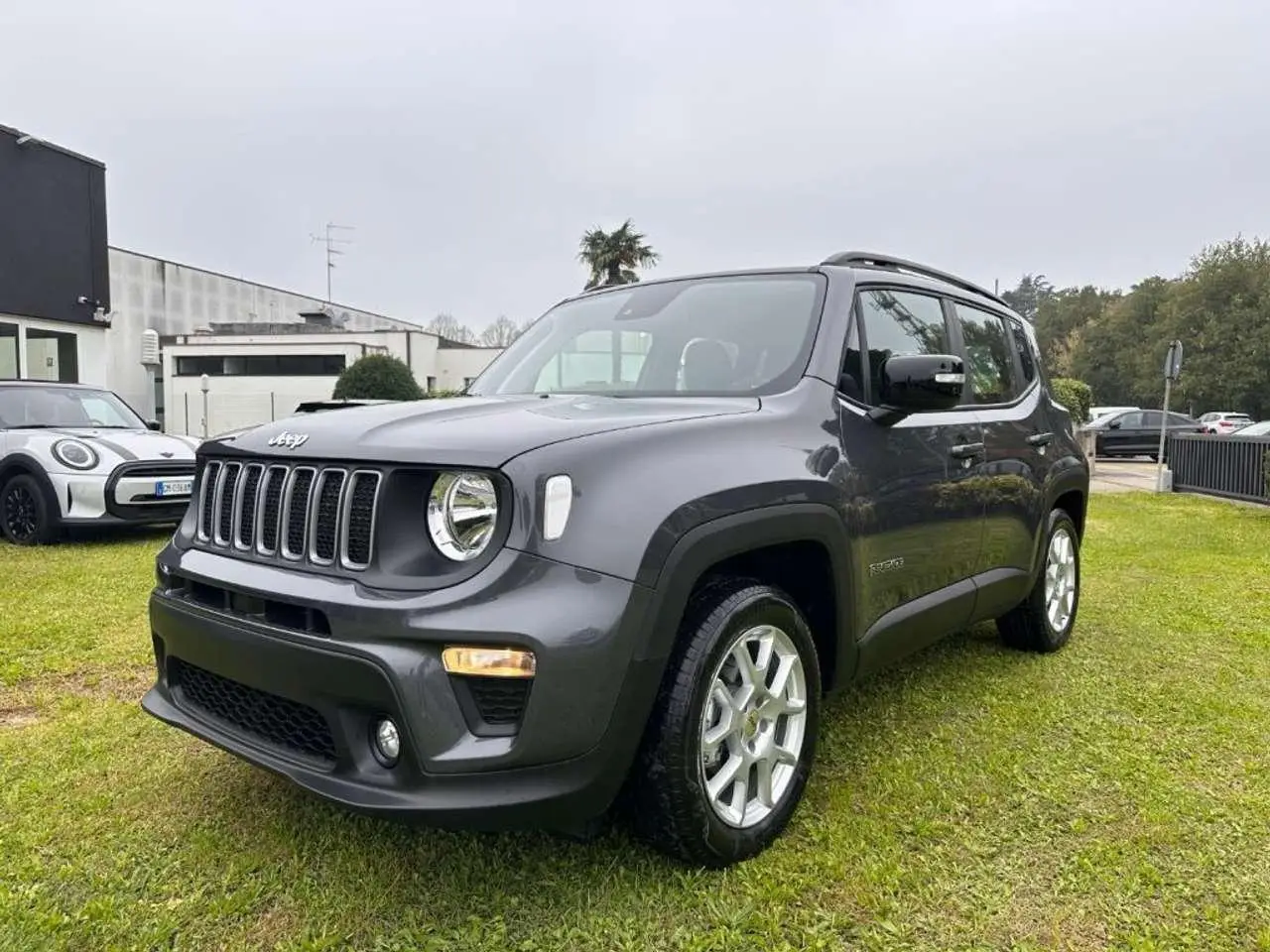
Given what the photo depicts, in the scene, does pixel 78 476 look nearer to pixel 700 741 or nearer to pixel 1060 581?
pixel 700 741

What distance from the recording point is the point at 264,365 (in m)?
37.9

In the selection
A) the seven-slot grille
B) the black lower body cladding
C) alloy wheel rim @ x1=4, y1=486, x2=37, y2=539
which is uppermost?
the seven-slot grille

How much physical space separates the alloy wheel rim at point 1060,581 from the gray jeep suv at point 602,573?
4.38 ft

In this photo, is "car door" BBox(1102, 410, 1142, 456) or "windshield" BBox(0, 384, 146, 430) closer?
"windshield" BBox(0, 384, 146, 430)

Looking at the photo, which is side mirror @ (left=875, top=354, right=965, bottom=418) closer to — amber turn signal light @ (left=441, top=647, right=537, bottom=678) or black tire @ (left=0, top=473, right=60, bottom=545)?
amber turn signal light @ (left=441, top=647, right=537, bottom=678)

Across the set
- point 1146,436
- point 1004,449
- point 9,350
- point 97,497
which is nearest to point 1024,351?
point 1004,449

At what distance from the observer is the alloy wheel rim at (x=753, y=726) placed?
2.39 m

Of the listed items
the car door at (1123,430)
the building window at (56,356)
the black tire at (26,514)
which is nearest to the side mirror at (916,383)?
the black tire at (26,514)

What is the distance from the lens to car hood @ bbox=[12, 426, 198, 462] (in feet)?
25.2

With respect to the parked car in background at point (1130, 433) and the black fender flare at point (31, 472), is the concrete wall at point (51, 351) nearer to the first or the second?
the black fender flare at point (31, 472)

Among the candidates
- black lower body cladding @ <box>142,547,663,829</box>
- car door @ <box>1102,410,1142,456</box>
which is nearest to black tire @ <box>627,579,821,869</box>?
black lower body cladding @ <box>142,547,663,829</box>

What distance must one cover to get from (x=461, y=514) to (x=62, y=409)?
8.06m

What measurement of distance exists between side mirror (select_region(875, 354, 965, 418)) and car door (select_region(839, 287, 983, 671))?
61 mm

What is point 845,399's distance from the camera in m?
2.92
